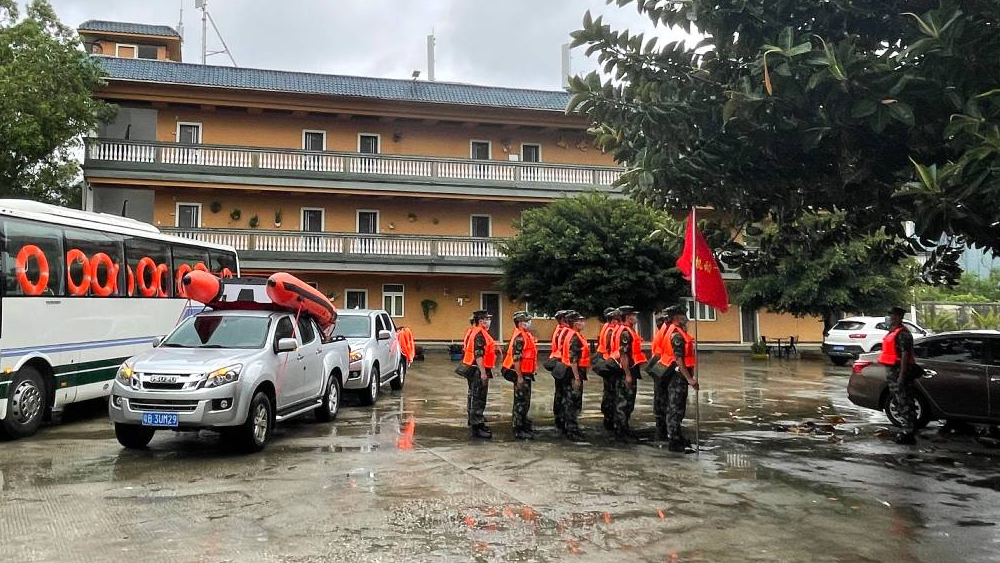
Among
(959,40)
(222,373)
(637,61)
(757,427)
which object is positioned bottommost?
(757,427)

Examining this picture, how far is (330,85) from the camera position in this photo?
2967cm

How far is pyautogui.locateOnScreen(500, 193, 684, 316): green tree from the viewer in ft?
74.1

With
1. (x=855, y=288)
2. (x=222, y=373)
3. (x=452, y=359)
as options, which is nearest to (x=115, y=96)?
(x=452, y=359)

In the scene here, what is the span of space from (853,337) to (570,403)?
17.4 meters

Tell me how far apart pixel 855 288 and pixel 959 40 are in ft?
75.5

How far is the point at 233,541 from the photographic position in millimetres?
5672

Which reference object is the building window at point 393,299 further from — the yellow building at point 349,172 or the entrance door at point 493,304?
the entrance door at point 493,304

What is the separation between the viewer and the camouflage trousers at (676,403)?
9422mm

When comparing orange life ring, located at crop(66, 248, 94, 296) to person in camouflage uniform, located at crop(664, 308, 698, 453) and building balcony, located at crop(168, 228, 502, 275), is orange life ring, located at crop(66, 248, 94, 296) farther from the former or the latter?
building balcony, located at crop(168, 228, 502, 275)

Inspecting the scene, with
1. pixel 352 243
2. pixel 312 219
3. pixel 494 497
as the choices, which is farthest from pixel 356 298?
pixel 494 497

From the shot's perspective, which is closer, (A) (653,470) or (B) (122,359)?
(A) (653,470)

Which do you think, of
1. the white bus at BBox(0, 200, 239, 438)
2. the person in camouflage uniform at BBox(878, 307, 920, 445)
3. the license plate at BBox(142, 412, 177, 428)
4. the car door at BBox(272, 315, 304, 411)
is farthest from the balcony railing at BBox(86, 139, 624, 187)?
the license plate at BBox(142, 412, 177, 428)

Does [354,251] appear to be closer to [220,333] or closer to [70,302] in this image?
[70,302]

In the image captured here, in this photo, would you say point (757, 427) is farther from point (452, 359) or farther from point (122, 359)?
point (452, 359)
